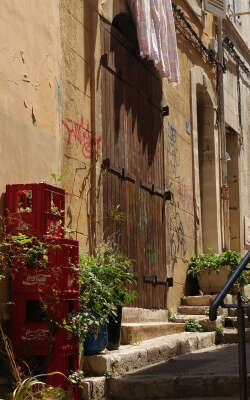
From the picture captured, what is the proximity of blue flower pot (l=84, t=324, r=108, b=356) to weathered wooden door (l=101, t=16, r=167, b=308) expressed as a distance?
171cm

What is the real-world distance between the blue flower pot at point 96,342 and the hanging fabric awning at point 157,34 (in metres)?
3.51

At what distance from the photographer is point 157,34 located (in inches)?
327

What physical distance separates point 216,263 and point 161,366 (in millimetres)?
3695

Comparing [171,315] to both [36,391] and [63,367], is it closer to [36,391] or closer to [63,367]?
[63,367]

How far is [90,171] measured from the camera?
22.6ft

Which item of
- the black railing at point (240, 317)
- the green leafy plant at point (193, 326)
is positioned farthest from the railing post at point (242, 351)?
the green leafy plant at point (193, 326)

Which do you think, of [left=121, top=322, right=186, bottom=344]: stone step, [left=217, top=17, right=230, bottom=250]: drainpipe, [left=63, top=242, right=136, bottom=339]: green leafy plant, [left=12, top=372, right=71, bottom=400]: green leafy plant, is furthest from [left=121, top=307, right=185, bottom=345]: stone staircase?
[left=217, top=17, right=230, bottom=250]: drainpipe

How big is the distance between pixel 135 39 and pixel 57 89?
100 inches

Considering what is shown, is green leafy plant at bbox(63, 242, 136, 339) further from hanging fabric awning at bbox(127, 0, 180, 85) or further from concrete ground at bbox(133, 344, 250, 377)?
hanging fabric awning at bbox(127, 0, 180, 85)

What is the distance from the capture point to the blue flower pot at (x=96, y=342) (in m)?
5.44

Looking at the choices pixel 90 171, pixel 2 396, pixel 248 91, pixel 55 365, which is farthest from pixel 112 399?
pixel 248 91

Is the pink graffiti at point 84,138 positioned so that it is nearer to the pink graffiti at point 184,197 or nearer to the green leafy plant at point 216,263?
the pink graffiti at point 184,197

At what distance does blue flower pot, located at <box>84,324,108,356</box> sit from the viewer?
5.44 m

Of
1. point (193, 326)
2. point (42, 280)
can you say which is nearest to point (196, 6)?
point (193, 326)
